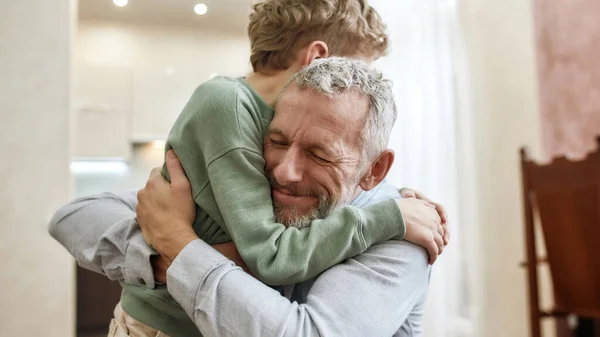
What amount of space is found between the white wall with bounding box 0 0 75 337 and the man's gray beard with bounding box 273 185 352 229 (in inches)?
100

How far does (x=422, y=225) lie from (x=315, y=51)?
17.6 inches

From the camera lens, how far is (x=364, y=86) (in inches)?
40.9

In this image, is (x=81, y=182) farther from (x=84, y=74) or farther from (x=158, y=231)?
(x=158, y=231)

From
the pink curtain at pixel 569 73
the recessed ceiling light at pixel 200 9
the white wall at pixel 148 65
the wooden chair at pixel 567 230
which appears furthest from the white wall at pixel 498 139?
the white wall at pixel 148 65

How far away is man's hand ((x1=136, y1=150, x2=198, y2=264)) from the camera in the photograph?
0.96 metres

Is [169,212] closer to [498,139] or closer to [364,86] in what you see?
[364,86]

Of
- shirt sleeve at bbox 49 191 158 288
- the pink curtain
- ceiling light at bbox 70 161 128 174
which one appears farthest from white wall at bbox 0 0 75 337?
the pink curtain

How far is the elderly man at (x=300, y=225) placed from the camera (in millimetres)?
856

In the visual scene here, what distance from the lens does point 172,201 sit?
1018mm

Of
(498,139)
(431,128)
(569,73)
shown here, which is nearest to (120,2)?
(431,128)

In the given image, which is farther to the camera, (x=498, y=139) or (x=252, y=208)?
(x=498, y=139)

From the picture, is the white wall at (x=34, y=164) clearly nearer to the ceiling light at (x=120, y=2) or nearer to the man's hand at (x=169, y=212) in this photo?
the ceiling light at (x=120, y=2)

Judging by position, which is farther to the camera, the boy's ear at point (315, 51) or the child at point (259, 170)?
the boy's ear at point (315, 51)

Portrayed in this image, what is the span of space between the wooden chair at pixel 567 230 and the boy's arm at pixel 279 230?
171 cm
